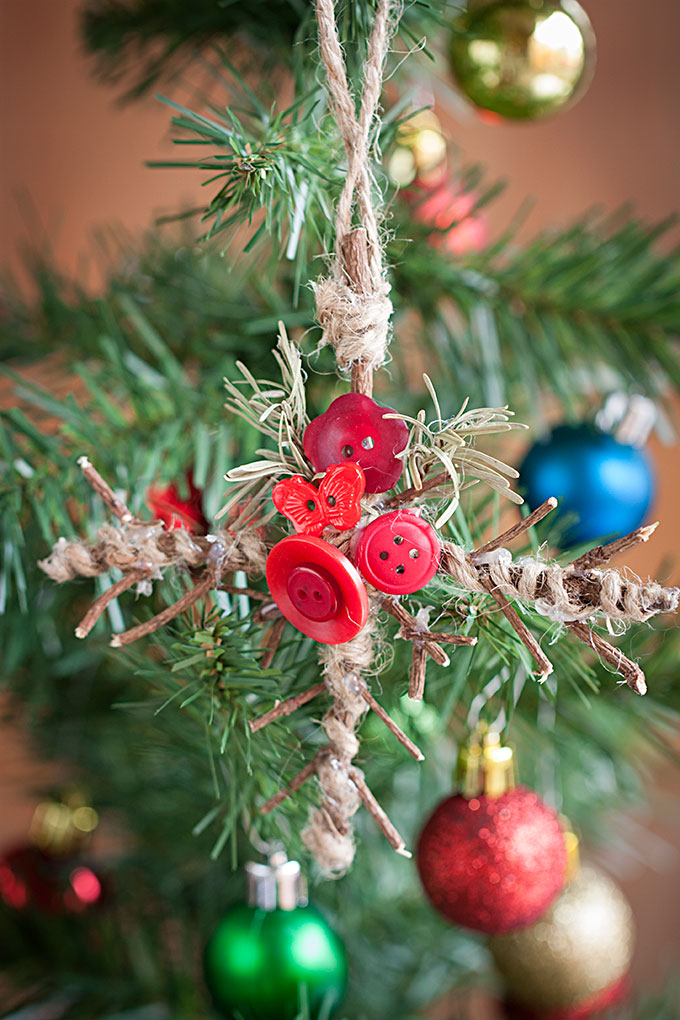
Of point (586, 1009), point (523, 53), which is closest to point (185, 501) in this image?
point (523, 53)

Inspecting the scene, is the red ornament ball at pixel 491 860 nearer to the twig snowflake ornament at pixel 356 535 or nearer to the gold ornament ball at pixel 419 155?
the twig snowflake ornament at pixel 356 535

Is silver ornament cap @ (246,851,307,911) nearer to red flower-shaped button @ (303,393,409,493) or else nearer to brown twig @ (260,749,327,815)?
brown twig @ (260,749,327,815)

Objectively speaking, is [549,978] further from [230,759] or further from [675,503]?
[675,503]

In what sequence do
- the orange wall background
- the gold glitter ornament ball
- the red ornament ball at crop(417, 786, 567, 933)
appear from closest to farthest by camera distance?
the red ornament ball at crop(417, 786, 567, 933) → the gold glitter ornament ball → the orange wall background

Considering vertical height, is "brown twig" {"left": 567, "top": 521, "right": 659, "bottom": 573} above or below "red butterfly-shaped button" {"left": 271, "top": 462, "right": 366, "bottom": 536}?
above

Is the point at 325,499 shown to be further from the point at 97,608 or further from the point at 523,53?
the point at 523,53

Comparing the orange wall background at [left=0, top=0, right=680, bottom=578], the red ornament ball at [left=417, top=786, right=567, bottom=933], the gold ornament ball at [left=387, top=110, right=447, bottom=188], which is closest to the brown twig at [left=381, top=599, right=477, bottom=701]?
the red ornament ball at [left=417, top=786, right=567, bottom=933]

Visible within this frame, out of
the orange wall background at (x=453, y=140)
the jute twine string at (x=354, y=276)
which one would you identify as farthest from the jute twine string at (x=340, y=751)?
the orange wall background at (x=453, y=140)
